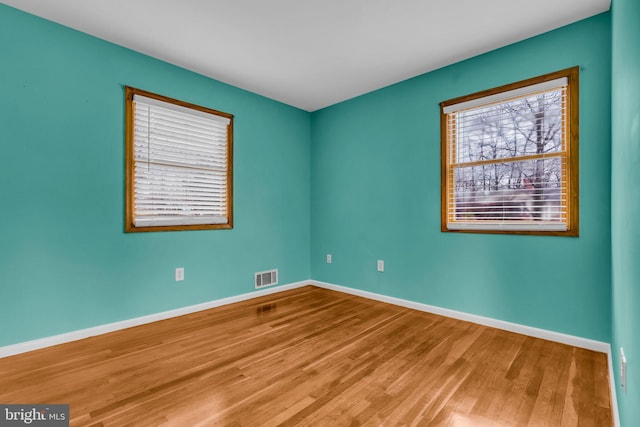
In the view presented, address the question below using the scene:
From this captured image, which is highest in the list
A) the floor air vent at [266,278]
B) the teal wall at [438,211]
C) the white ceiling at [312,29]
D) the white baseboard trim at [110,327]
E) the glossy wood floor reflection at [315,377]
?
the white ceiling at [312,29]

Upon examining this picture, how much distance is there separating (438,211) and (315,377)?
210 cm

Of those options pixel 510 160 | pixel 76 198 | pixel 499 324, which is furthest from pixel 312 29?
pixel 499 324

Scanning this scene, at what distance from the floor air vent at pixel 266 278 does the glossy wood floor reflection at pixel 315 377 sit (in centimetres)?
100

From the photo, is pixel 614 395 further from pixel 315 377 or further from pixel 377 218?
pixel 377 218

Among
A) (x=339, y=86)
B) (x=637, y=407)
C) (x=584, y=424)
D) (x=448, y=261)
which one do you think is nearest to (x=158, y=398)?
(x=637, y=407)

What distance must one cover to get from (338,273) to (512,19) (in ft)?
10.6

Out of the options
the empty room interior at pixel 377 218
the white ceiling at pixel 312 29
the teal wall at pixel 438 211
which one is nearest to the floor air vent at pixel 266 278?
the empty room interior at pixel 377 218

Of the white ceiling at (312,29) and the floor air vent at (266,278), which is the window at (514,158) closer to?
the white ceiling at (312,29)

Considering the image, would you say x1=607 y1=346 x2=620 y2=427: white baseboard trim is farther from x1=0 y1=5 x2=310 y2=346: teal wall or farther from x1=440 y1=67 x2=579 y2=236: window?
x1=0 y1=5 x2=310 y2=346: teal wall

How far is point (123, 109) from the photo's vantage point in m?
2.79

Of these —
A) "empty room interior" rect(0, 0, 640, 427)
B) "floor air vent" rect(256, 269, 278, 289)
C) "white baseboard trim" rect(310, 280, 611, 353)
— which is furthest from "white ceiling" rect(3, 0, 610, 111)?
"white baseboard trim" rect(310, 280, 611, 353)

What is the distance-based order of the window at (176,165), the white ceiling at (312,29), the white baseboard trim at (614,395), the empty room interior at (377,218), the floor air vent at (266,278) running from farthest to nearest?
the floor air vent at (266,278), the window at (176,165), the white ceiling at (312,29), the empty room interior at (377,218), the white baseboard trim at (614,395)

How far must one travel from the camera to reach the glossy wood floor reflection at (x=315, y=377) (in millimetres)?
1582

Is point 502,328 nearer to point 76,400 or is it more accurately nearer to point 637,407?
point 637,407
